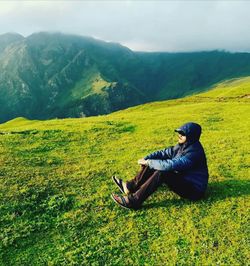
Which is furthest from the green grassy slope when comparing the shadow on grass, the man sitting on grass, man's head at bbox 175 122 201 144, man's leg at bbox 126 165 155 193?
man's head at bbox 175 122 201 144

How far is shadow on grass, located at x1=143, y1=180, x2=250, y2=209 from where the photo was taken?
16.8 metres

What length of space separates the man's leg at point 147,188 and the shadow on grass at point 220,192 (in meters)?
0.65

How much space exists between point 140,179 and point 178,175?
161 cm

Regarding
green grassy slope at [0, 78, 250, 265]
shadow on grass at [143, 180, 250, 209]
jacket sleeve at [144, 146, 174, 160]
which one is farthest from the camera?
jacket sleeve at [144, 146, 174, 160]

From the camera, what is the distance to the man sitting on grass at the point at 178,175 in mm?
15859

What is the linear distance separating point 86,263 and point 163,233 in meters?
3.11

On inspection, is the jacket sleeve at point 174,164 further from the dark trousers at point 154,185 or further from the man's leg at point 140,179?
the man's leg at point 140,179

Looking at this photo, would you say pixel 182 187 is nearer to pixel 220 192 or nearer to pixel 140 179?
pixel 140 179

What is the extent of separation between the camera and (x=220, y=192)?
1795 centimetres

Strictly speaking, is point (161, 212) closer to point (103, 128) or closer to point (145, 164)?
point (145, 164)

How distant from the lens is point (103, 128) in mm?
35031

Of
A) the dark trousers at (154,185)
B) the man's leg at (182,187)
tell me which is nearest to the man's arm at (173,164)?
the dark trousers at (154,185)

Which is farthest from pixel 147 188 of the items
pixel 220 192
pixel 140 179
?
pixel 220 192

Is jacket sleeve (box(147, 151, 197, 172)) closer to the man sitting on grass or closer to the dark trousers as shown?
the man sitting on grass
